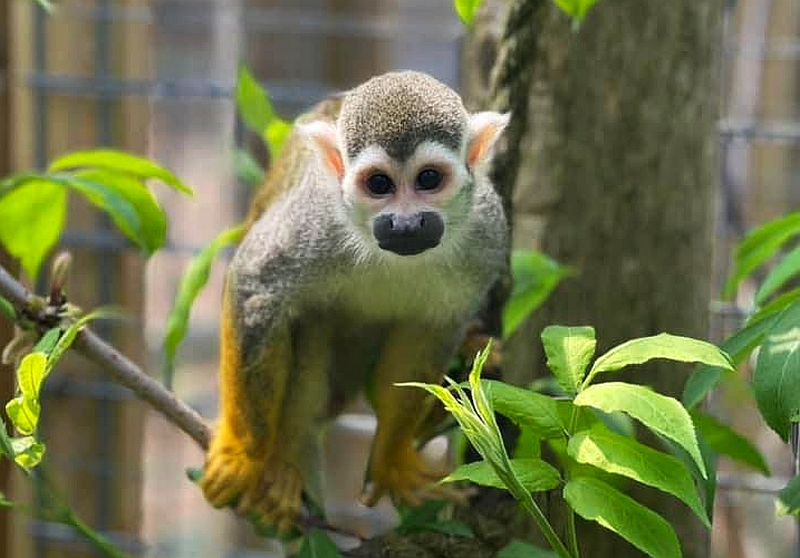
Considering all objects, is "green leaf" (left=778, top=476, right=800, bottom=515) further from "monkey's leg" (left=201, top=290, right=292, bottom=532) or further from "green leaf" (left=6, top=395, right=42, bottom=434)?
"monkey's leg" (left=201, top=290, right=292, bottom=532)

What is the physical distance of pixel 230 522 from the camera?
458 centimetres

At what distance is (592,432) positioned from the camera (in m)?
0.99

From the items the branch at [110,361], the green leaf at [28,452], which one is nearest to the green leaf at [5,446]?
the green leaf at [28,452]

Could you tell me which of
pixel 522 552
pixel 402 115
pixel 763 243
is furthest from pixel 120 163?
pixel 763 243

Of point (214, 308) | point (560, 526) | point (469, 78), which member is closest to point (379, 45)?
point (214, 308)

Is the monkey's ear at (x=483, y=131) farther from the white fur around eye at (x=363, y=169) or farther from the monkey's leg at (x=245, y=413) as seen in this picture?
the monkey's leg at (x=245, y=413)

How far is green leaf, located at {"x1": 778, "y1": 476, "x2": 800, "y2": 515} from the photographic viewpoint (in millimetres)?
1035

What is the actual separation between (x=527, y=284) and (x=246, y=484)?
0.51 metres

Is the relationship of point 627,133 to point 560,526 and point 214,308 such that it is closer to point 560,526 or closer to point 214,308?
point 560,526

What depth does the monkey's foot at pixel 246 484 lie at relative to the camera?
176 cm

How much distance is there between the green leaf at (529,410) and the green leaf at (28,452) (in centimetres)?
41

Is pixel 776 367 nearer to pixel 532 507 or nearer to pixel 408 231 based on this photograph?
pixel 532 507

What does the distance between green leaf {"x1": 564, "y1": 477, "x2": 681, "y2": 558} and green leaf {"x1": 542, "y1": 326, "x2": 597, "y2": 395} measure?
8cm

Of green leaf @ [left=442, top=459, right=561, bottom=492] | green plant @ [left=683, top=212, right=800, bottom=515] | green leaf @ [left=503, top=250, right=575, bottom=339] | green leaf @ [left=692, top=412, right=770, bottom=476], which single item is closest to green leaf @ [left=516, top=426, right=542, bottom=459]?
green leaf @ [left=442, top=459, right=561, bottom=492]
